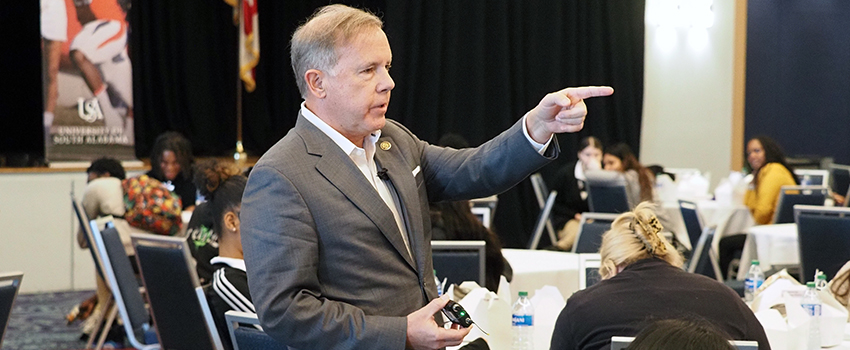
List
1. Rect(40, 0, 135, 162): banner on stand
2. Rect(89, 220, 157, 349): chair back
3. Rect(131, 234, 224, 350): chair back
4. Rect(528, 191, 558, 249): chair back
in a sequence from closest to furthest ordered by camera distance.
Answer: Rect(131, 234, 224, 350): chair back
Rect(89, 220, 157, 349): chair back
Rect(528, 191, 558, 249): chair back
Rect(40, 0, 135, 162): banner on stand

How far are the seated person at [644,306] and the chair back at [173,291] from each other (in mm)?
1496

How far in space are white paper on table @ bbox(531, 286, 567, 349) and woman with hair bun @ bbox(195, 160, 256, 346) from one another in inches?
33.1

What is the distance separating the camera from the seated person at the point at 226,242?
2727 millimetres

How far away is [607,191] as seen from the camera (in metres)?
6.78

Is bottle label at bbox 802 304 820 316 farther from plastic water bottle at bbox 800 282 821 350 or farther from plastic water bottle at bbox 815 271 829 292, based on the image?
plastic water bottle at bbox 815 271 829 292

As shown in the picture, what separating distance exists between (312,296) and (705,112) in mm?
8971

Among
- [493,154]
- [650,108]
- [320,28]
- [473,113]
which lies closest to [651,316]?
[493,154]

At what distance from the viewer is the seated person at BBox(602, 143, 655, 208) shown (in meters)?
6.76

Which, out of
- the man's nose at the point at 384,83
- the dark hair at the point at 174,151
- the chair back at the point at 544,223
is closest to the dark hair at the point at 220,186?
the man's nose at the point at 384,83

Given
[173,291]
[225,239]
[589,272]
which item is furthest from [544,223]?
[225,239]

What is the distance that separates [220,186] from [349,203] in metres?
1.90

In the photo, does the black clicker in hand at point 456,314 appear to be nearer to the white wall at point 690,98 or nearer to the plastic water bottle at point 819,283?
the plastic water bottle at point 819,283

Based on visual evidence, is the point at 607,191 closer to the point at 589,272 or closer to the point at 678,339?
the point at 589,272

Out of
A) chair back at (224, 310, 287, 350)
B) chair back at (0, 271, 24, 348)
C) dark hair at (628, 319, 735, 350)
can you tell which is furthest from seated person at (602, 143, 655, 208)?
dark hair at (628, 319, 735, 350)
